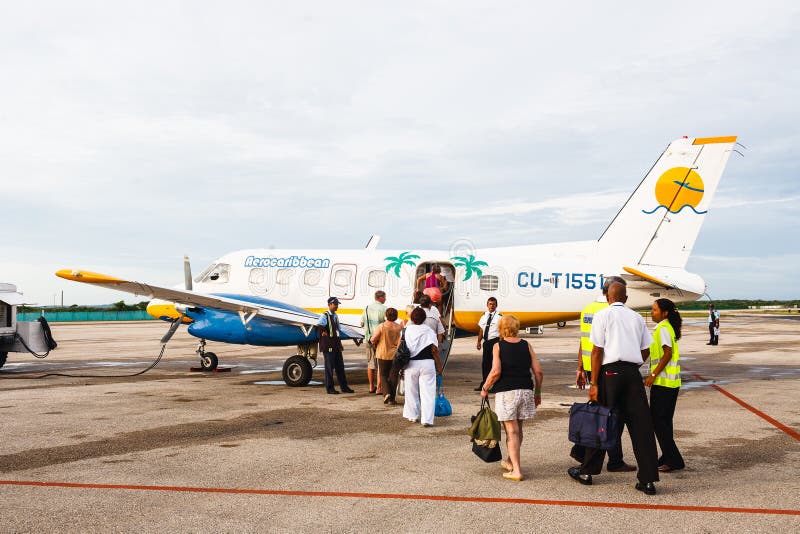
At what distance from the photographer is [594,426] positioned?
21.7 ft

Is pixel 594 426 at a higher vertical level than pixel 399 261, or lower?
lower

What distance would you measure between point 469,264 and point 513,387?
10669mm

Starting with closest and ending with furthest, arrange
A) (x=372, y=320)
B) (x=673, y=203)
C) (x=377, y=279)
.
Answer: (x=372, y=320) < (x=673, y=203) < (x=377, y=279)

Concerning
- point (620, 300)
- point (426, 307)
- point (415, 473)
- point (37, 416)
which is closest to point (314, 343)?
point (426, 307)

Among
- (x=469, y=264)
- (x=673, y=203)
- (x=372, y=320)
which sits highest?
(x=673, y=203)

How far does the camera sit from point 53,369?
19203 mm

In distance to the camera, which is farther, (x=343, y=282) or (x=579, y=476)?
(x=343, y=282)

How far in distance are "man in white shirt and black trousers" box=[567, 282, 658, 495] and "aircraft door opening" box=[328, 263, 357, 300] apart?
37.5 feet

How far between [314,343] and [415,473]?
8692mm

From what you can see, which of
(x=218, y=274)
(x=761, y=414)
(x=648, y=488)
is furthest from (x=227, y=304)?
(x=761, y=414)

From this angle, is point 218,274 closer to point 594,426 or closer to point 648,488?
point 594,426

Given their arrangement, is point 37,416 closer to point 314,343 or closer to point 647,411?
point 314,343

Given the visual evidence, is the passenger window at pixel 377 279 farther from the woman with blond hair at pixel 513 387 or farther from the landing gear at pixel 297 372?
the woman with blond hair at pixel 513 387

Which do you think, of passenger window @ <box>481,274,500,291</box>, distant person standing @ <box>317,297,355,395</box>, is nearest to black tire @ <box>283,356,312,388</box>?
distant person standing @ <box>317,297,355,395</box>
